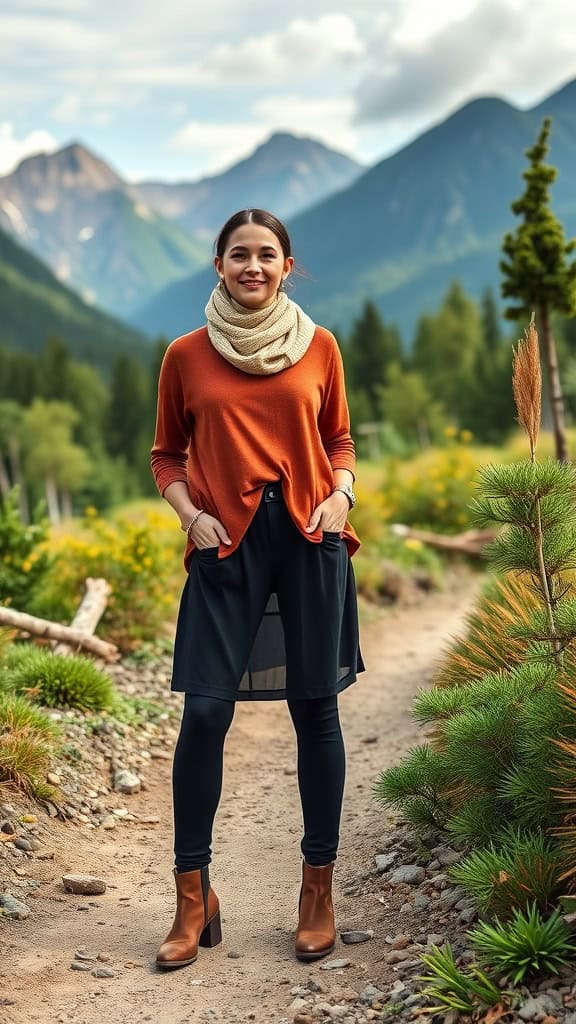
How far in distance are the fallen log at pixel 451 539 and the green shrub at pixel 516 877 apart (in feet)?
29.4

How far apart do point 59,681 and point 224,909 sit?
2.10 metres

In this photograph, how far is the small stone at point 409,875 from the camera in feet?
12.9

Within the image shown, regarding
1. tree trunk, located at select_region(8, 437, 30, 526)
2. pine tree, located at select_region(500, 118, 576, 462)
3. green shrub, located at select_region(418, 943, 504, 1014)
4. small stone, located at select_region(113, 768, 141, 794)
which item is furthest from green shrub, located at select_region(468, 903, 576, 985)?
tree trunk, located at select_region(8, 437, 30, 526)

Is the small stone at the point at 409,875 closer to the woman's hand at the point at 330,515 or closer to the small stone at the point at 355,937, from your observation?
the small stone at the point at 355,937

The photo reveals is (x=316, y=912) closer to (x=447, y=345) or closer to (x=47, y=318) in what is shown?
(x=447, y=345)

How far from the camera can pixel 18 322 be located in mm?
159500

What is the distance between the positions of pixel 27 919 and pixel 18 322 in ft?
536

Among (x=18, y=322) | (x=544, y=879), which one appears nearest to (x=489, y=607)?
(x=544, y=879)

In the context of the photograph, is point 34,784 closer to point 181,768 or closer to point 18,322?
point 181,768

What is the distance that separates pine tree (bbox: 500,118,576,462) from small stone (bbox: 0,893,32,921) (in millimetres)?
7688

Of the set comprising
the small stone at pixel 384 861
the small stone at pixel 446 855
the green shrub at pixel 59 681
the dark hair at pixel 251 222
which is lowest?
the small stone at pixel 384 861

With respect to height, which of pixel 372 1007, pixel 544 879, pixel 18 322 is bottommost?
pixel 372 1007

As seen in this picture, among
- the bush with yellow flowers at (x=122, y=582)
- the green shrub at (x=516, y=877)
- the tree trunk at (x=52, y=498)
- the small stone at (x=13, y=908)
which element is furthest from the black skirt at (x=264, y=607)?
the tree trunk at (x=52, y=498)

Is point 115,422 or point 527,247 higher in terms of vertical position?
point 115,422
